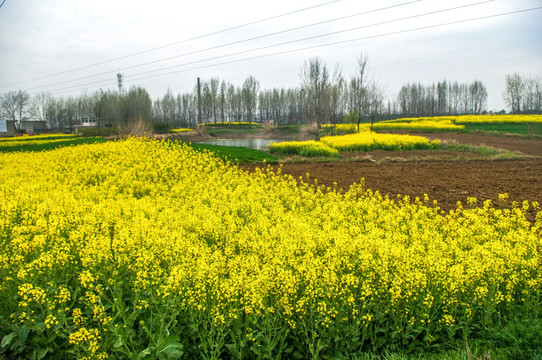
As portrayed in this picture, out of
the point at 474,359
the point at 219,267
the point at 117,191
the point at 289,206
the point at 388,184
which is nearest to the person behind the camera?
the point at 474,359

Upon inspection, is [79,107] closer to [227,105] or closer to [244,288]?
[227,105]

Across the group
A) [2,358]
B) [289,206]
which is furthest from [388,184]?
[2,358]

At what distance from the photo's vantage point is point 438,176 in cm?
1456

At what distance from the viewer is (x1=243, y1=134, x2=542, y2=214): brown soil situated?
1133cm

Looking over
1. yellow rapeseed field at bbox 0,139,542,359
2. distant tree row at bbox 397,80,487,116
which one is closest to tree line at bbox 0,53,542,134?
distant tree row at bbox 397,80,487,116

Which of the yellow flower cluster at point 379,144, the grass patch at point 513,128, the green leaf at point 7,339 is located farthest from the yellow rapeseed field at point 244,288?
the grass patch at point 513,128

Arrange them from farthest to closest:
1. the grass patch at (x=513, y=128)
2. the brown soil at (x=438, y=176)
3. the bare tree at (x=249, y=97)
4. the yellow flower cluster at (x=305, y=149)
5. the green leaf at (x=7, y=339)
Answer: the bare tree at (x=249, y=97)
the grass patch at (x=513, y=128)
the yellow flower cluster at (x=305, y=149)
the brown soil at (x=438, y=176)
the green leaf at (x=7, y=339)

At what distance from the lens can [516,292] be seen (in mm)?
4895

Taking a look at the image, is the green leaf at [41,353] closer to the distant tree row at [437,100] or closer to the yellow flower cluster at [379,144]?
the yellow flower cluster at [379,144]

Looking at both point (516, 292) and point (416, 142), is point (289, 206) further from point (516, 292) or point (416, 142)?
point (416, 142)

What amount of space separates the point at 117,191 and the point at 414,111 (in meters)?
97.7

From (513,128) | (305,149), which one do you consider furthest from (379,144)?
(513,128)

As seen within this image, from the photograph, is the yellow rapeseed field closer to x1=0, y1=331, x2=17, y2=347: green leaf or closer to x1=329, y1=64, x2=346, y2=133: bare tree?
x1=0, y1=331, x2=17, y2=347: green leaf

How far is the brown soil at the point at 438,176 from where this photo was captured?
1133 cm
